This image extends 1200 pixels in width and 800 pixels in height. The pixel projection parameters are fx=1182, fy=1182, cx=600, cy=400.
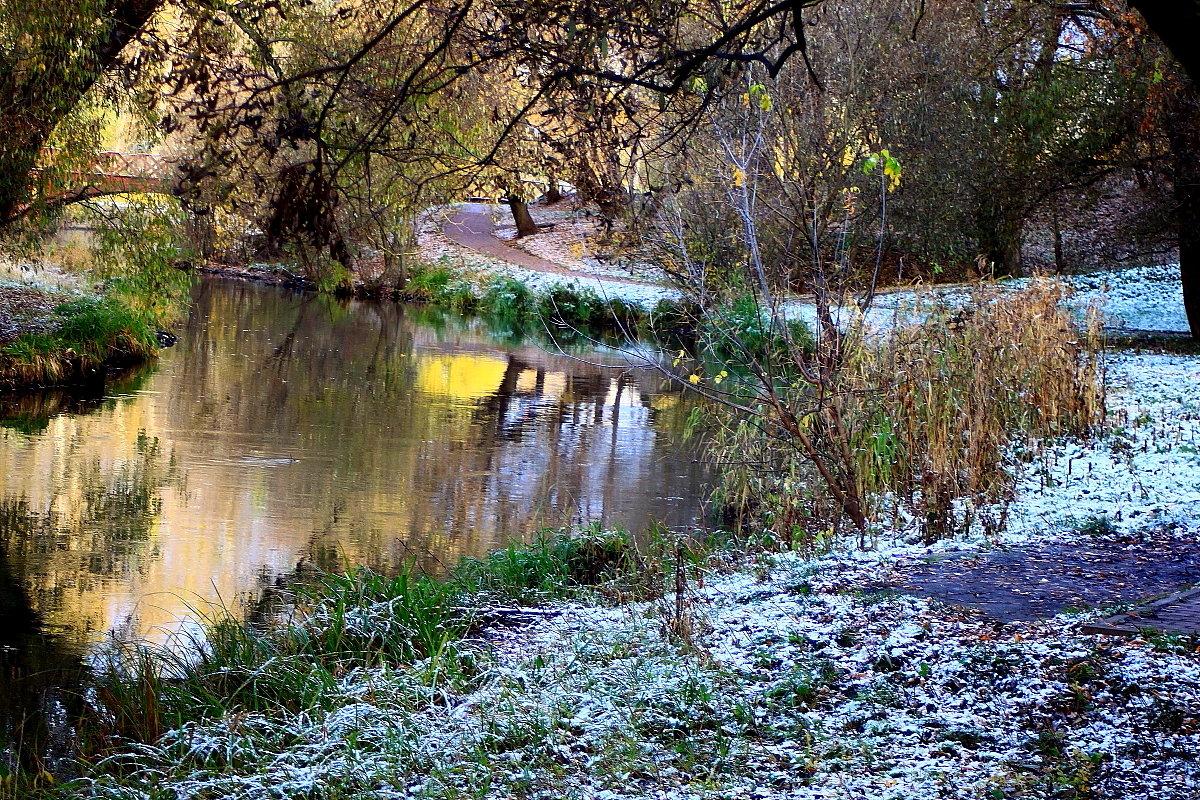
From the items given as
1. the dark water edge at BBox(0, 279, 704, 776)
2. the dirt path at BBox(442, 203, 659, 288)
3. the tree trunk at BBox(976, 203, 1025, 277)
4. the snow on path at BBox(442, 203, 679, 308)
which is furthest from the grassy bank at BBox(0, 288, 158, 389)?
the dirt path at BBox(442, 203, 659, 288)

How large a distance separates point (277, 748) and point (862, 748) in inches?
90.4

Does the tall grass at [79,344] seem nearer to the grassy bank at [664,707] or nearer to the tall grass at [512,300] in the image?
the tall grass at [512,300]

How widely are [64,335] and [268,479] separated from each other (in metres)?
6.92

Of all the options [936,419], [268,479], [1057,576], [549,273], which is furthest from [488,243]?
[1057,576]

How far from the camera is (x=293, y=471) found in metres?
11.7

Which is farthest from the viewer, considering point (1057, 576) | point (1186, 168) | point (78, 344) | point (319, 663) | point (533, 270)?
point (533, 270)

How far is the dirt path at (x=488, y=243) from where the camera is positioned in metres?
31.1

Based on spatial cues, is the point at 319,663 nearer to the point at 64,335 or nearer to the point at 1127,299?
the point at 64,335

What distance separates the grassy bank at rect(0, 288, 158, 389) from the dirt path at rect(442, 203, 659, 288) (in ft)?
41.6

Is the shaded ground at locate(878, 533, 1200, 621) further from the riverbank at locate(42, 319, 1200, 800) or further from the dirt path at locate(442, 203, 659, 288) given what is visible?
the dirt path at locate(442, 203, 659, 288)

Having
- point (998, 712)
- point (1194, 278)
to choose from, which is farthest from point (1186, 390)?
point (998, 712)

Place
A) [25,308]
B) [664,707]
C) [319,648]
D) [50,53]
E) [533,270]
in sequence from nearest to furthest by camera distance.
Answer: [664,707] → [319,648] → [50,53] → [25,308] → [533,270]

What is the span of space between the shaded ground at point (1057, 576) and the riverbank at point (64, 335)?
13.0m


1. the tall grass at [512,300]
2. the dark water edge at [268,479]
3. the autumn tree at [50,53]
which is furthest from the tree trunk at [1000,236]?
the autumn tree at [50,53]
